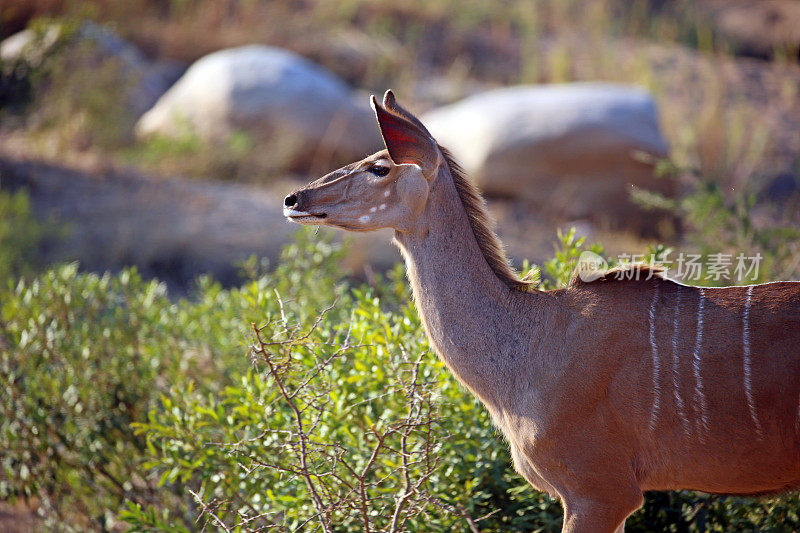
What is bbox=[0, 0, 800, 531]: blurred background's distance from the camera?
577 centimetres

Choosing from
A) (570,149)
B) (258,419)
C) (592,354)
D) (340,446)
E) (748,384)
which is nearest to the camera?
(748,384)

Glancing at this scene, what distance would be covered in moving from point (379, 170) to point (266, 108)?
8837mm

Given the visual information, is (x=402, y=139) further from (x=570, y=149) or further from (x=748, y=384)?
(x=570, y=149)

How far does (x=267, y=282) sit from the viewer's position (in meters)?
5.64

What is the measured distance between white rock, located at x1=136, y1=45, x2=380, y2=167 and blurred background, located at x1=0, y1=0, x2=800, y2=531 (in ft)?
0.10

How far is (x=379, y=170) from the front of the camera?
3.30 m

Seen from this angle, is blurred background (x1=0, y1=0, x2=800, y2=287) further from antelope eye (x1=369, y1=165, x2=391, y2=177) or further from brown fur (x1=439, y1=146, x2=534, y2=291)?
antelope eye (x1=369, y1=165, x2=391, y2=177)

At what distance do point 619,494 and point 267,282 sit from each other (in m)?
3.20

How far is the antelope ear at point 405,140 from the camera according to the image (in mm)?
3162

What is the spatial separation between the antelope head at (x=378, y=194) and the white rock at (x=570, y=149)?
8191 millimetres

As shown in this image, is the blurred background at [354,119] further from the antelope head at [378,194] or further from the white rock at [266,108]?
the antelope head at [378,194]

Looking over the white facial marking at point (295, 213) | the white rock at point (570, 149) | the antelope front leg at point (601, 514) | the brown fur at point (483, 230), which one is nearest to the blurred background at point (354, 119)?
the white rock at point (570, 149)

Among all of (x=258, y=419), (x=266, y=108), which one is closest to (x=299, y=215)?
(x=258, y=419)

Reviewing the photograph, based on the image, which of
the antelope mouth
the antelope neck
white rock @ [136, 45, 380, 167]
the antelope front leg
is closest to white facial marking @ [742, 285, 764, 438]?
the antelope front leg
